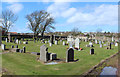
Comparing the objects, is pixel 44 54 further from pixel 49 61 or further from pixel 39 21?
pixel 39 21

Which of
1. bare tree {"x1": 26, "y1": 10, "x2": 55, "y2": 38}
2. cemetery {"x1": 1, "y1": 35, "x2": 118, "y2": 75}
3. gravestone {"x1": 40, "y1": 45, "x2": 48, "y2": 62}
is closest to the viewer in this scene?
cemetery {"x1": 1, "y1": 35, "x2": 118, "y2": 75}

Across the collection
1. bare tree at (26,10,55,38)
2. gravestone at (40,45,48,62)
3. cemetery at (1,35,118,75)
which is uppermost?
bare tree at (26,10,55,38)

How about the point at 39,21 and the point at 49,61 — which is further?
the point at 39,21

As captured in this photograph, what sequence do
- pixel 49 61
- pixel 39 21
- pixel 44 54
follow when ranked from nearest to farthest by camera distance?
pixel 49 61 → pixel 44 54 → pixel 39 21

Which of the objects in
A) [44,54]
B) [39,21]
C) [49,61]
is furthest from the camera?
[39,21]

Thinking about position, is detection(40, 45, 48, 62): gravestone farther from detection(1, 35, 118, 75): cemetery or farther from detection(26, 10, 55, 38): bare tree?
detection(26, 10, 55, 38): bare tree

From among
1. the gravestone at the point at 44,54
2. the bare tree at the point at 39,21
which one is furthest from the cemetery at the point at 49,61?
the bare tree at the point at 39,21

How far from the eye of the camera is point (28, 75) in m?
7.46

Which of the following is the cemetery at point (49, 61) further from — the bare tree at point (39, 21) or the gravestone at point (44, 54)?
the bare tree at point (39, 21)

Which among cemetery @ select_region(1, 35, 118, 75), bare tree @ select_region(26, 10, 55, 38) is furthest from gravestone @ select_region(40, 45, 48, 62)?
bare tree @ select_region(26, 10, 55, 38)

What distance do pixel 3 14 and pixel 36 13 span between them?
Result: 1287cm

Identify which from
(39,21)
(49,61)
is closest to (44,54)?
(49,61)

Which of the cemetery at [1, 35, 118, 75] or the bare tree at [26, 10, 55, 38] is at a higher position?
the bare tree at [26, 10, 55, 38]

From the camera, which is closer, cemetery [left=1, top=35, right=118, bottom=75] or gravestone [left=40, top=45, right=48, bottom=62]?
cemetery [left=1, top=35, right=118, bottom=75]
